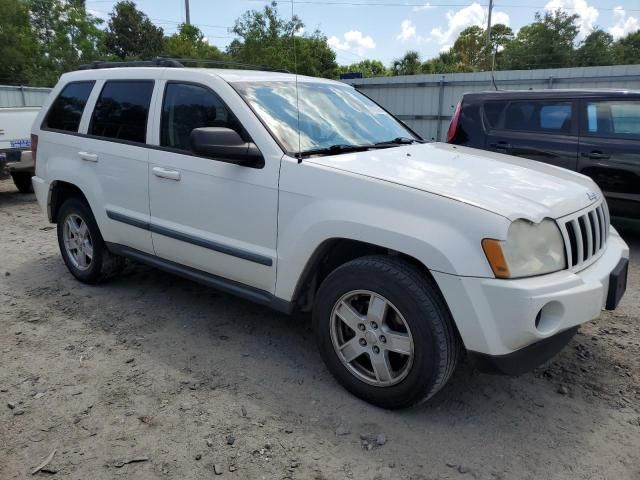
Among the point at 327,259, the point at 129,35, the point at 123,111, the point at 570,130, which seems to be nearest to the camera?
the point at 327,259

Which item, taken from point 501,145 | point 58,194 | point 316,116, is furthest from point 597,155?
point 58,194

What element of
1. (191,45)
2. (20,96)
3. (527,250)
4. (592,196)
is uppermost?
(191,45)

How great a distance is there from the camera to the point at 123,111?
4.12m

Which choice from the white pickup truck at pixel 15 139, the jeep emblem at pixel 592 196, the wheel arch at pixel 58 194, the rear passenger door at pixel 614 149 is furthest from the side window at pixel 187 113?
the white pickup truck at pixel 15 139

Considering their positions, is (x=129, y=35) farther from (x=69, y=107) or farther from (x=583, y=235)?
(x=583, y=235)

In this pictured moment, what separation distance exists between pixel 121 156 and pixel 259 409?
2.26 meters

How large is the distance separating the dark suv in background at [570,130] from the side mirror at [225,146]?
456 cm

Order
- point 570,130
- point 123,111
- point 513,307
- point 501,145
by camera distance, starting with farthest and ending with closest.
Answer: point 501,145, point 570,130, point 123,111, point 513,307

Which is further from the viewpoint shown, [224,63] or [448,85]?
[448,85]

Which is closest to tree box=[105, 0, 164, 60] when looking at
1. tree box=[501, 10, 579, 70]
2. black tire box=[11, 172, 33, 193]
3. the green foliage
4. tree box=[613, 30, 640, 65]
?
the green foliage

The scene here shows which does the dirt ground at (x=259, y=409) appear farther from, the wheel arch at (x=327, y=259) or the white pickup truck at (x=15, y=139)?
the white pickup truck at (x=15, y=139)

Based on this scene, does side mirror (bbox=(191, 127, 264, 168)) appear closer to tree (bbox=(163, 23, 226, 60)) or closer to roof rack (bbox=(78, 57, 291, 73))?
roof rack (bbox=(78, 57, 291, 73))

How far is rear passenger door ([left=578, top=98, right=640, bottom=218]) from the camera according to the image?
5945 mm

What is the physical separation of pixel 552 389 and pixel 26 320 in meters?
3.71
